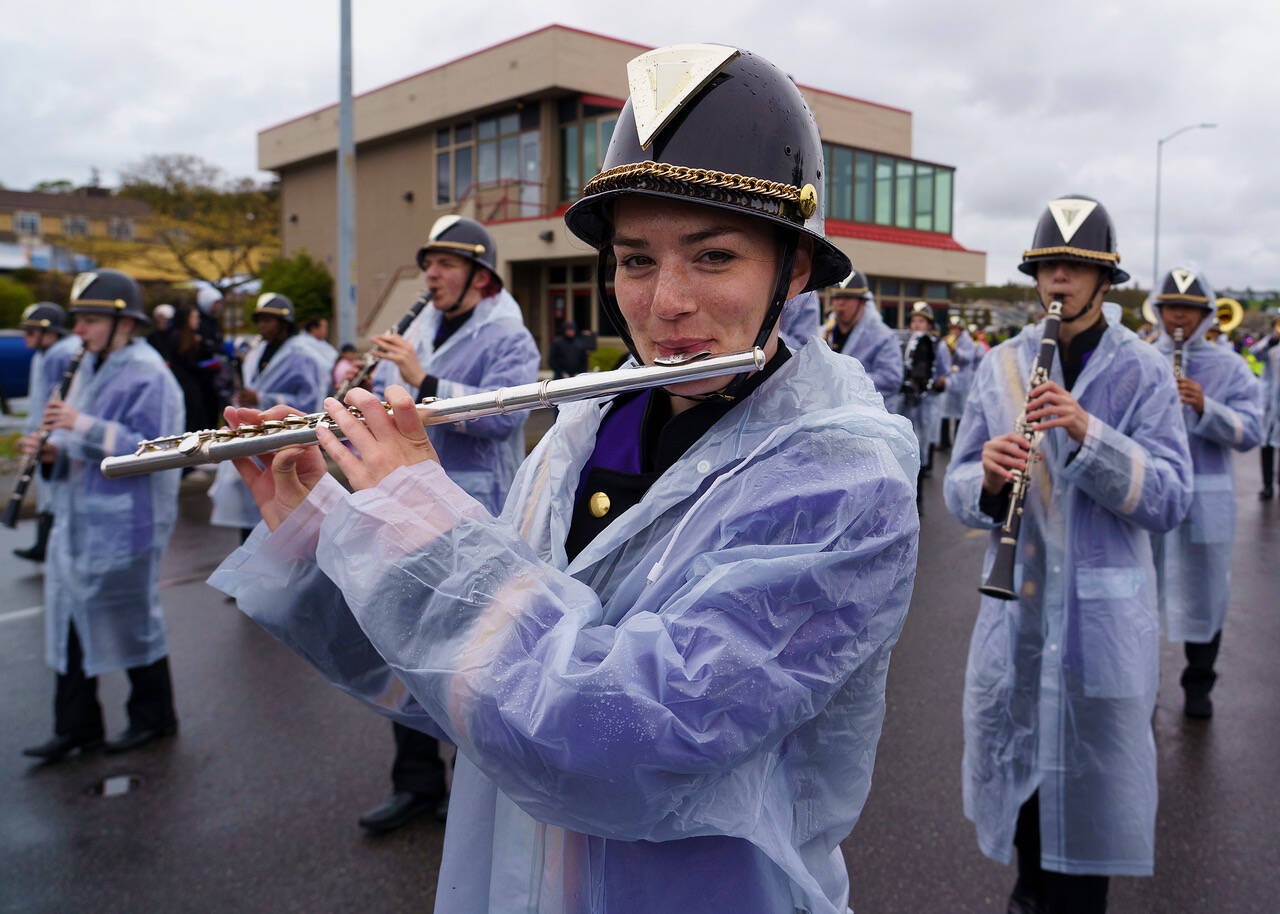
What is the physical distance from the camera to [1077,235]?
2893 millimetres

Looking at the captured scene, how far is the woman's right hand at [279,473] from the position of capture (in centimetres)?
152

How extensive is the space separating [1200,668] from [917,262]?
27.1m

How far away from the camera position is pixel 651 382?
1.36 metres

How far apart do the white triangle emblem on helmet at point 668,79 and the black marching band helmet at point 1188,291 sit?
4.80 meters

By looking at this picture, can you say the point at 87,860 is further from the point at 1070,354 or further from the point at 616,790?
the point at 1070,354

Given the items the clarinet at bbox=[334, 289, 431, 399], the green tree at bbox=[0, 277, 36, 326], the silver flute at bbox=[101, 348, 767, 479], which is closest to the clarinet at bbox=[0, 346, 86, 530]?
the clarinet at bbox=[334, 289, 431, 399]

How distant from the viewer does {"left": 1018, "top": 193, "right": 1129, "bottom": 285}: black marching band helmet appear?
289cm

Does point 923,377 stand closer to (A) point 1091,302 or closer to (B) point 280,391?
(B) point 280,391

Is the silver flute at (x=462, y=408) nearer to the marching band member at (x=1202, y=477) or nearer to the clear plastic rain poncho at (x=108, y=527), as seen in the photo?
the clear plastic rain poncho at (x=108, y=527)

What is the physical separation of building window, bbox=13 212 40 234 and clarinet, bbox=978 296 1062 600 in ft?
273

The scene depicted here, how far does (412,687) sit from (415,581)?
13cm

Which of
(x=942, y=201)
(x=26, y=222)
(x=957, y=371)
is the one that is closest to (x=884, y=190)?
(x=942, y=201)

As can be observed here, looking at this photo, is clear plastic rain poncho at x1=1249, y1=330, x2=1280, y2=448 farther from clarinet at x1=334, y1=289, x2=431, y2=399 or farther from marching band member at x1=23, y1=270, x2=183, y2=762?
marching band member at x1=23, y1=270, x2=183, y2=762

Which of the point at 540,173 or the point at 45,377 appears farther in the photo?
the point at 540,173
